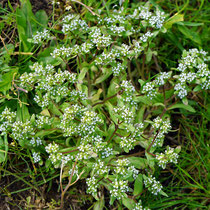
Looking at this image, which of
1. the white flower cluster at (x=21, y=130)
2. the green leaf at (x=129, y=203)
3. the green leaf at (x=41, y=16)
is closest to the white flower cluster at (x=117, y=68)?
the white flower cluster at (x=21, y=130)

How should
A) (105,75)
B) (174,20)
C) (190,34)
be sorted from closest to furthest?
(105,75) → (174,20) → (190,34)

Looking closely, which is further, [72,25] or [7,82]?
[7,82]

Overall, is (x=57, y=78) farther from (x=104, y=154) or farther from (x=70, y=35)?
(x=104, y=154)

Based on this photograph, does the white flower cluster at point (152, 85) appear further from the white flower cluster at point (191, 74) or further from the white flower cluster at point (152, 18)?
the white flower cluster at point (152, 18)

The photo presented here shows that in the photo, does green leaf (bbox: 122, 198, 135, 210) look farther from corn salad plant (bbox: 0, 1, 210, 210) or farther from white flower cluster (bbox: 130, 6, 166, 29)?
white flower cluster (bbox: 130, 6, 166, 29)

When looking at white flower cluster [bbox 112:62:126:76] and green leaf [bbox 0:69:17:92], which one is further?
green leaf [bbox 0:69:17:92]

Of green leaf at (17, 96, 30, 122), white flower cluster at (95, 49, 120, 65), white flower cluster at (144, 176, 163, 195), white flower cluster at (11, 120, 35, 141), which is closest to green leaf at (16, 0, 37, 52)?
green leaf at (17, 96, 30, 122)

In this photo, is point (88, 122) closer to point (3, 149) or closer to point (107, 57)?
point (107, 57)

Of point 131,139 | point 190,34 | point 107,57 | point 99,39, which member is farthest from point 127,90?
point 190,34
